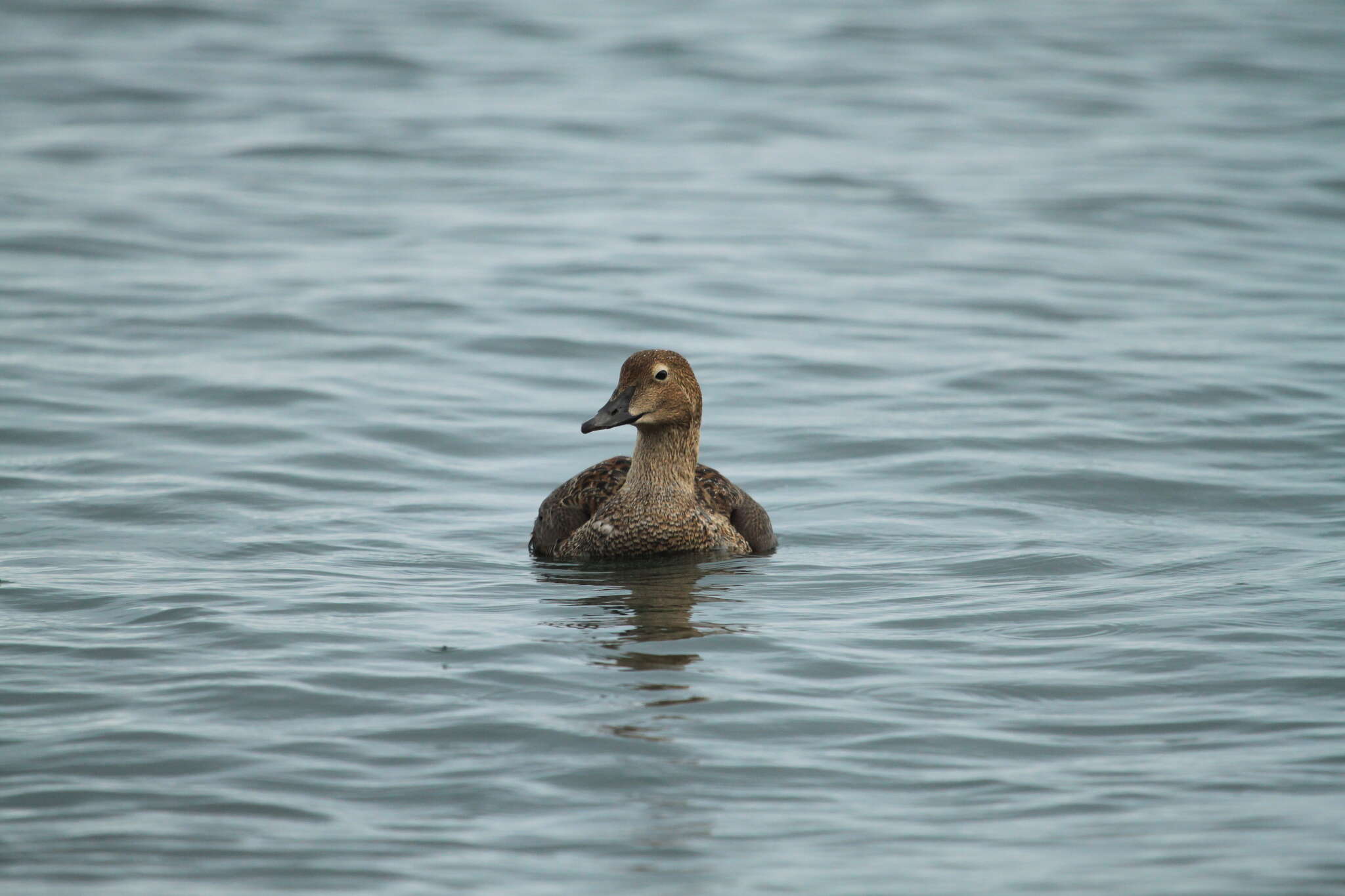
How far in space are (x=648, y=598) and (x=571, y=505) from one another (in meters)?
1.34

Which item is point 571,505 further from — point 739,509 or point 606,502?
point 739,509

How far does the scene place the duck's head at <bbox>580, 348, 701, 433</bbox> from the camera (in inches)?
388

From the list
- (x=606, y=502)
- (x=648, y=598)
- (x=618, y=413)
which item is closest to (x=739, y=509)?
(x=606, y=502)

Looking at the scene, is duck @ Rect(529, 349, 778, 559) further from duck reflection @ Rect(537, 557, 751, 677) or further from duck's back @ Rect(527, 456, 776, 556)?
duck reflection @ Rect(537, 557, 751, 677)

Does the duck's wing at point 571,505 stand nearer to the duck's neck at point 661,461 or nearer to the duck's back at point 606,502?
the duck's back at point 606,502

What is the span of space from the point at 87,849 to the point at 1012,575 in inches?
210

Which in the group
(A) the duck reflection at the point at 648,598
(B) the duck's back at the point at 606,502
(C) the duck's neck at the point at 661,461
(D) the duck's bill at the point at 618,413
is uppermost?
(D) the duck's bill at the point at 618,413

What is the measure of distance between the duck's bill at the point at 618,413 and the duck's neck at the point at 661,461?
35cm

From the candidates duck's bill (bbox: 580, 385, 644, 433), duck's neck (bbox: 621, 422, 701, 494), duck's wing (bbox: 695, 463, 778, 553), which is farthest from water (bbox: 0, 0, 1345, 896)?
duck's bill (bbox: 580, 385, 644, 433)

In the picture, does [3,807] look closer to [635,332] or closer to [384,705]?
[384,705]

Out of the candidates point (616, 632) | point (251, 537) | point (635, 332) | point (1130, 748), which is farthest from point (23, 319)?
point (1130, 748)

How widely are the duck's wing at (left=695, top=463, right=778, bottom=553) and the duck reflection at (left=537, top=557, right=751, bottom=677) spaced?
0.92 feet

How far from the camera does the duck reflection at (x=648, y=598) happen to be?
8.09 meters

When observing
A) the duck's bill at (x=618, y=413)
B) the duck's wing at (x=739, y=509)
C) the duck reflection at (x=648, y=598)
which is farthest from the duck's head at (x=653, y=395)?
the duck reflection at (x=648, y=598)
